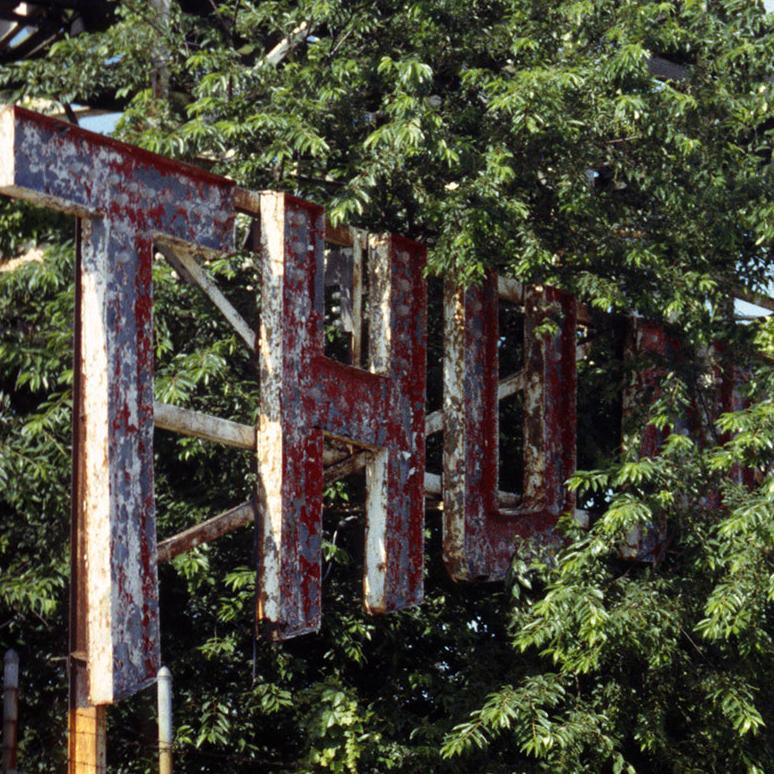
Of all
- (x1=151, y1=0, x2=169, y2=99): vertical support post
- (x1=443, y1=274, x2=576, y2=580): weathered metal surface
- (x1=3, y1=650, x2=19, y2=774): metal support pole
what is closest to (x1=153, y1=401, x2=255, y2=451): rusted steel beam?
(x1=3, y1=650, x2=19, y2=774): metal support pole

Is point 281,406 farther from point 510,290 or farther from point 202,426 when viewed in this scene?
point 510,290

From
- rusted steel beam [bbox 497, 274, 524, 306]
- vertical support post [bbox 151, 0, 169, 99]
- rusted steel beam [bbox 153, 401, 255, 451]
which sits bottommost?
rusted steel beam [bbox 153, 401, 255, 451]

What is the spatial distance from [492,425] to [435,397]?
1192 mm

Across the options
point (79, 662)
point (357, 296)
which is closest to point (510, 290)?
point (357, 296)

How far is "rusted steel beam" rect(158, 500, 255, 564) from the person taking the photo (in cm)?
1106

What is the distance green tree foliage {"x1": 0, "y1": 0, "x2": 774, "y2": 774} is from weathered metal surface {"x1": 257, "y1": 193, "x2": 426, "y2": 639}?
452 millimetres

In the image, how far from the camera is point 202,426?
11266mm

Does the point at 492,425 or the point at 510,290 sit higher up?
the point at 510,290

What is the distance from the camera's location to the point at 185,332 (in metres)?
13.0

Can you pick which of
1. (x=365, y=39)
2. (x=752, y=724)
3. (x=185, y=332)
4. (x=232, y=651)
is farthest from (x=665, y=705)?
(x=365, y=39)

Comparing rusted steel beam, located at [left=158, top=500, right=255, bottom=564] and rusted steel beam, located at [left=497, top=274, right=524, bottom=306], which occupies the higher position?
rusted steel beam, located at [left=497, top=274, right=524, bottom=306]

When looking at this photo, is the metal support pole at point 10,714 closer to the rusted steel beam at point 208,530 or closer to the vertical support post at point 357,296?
the rusted steel beam at point 208,530

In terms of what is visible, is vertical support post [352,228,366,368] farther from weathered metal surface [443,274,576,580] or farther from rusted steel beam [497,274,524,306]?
rusted steel beam [497,274,524,306]

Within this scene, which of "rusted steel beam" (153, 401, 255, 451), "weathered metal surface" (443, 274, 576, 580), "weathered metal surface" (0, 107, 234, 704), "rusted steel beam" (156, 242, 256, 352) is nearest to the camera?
"weathered metal surface" (0, 107, 234, 704)
